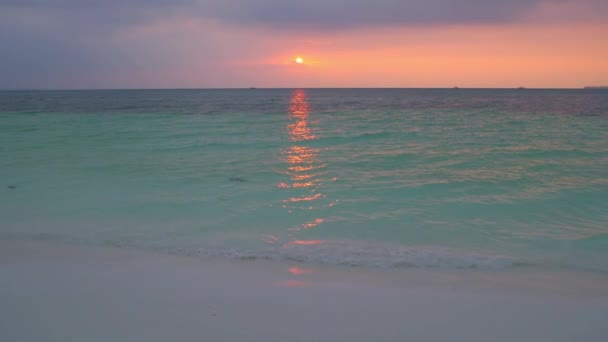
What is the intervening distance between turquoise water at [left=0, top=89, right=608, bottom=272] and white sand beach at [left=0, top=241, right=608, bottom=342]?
26.4 inches

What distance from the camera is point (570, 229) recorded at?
7703 millimetres


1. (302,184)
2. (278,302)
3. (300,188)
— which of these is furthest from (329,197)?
(278,302)

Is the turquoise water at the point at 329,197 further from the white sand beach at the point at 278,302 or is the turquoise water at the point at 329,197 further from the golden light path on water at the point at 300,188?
the white sand beach at the point at 278,302

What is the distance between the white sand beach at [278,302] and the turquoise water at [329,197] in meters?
0.67

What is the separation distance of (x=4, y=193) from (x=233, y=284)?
8.31 metres

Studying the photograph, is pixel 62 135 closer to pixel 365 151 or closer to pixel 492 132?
pixel 365 151

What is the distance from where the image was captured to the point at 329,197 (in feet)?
32.2

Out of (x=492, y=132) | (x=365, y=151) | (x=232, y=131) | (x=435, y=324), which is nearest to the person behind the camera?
(x=435, y=324)

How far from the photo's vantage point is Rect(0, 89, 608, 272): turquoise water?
668cm

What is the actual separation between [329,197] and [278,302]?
5393mm

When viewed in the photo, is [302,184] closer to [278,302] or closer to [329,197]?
[329,197]

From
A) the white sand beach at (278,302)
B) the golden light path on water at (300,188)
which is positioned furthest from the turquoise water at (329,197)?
the white sand beach at (278,302)

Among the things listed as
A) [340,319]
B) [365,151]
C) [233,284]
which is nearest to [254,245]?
[233,284]

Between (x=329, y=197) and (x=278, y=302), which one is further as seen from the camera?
(x=329, y=197)
